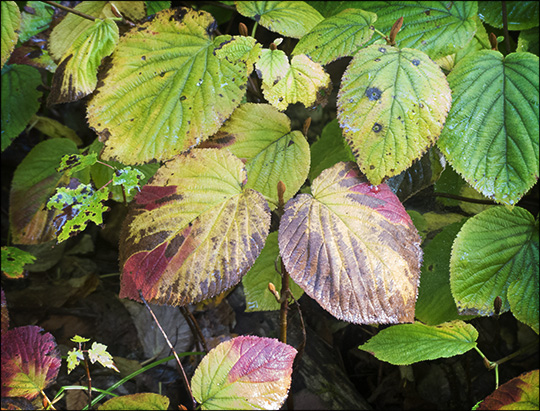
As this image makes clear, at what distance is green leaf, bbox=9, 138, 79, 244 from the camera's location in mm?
1072

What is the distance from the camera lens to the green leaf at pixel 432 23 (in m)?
0.87

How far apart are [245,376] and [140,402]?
19cm

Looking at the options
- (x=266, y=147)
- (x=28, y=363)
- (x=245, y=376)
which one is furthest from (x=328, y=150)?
(x=28, y=363)

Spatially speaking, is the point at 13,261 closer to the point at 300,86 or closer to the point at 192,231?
the point at 192,231

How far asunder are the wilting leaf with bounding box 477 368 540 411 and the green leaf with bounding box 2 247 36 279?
3.80 feet

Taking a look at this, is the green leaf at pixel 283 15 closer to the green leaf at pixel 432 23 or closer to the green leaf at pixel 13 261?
the green leaf at pixel 432 23

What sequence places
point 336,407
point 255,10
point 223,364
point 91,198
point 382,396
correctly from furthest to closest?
point 382,396, point 336,407, point 255,10, point 91,198, point 223,364

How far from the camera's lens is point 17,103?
1.29 m

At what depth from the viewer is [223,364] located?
734mm

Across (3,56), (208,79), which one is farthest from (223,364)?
(3,56)

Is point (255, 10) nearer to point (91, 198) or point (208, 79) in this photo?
point (208, 79)

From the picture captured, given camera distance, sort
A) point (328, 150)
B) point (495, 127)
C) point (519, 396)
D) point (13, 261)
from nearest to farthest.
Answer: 1. point (519, 396)
2. point (495, 127)
3. point (328, 150)
4. point (13, 261)

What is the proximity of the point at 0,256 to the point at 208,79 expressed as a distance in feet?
2.68

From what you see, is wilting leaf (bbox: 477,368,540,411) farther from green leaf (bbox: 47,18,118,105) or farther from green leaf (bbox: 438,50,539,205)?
green leaf (bbox: 47,18,118,105)
